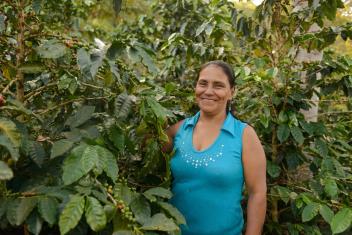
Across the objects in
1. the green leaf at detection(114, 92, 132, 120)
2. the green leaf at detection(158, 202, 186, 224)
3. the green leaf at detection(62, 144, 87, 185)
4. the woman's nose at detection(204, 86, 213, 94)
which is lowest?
the green leaf at detection(158, 202, 186, 224)

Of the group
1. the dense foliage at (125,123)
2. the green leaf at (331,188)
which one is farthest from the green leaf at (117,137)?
the green leaf at (331,188)

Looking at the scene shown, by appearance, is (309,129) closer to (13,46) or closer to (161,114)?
(161,114)

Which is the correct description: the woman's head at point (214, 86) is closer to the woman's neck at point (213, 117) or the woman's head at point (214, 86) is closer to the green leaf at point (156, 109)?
the woman's neck at point (213, 117)

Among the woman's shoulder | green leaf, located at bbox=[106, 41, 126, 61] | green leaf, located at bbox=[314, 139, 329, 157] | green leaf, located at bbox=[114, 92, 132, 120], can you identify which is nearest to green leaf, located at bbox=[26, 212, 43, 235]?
green leaf, located at bbox=[114, 92, 132, 120]

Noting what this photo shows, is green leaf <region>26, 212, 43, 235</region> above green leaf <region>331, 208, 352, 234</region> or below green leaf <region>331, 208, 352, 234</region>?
above

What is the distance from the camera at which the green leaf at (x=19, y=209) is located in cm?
109

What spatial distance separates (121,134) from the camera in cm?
142

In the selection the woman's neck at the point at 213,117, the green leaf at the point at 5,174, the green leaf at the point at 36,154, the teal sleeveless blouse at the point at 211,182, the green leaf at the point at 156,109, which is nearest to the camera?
the green leaf at the point at 5,174

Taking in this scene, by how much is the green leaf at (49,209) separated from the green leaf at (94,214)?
4.1 inches

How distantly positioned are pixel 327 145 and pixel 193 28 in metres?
1.91

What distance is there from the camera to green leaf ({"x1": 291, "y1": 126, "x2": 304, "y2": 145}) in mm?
2182

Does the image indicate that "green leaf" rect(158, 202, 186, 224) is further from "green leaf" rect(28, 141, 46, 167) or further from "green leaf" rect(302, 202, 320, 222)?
"green leaf" rect(302, 202, 320, 222)

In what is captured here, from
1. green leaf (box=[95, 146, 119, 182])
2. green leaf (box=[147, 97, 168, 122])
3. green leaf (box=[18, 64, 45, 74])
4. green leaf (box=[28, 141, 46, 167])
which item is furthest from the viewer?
green leaf (box=[18, 64, 45, 74])

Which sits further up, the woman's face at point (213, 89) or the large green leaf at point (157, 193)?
the woman's face at point (213, 89)
